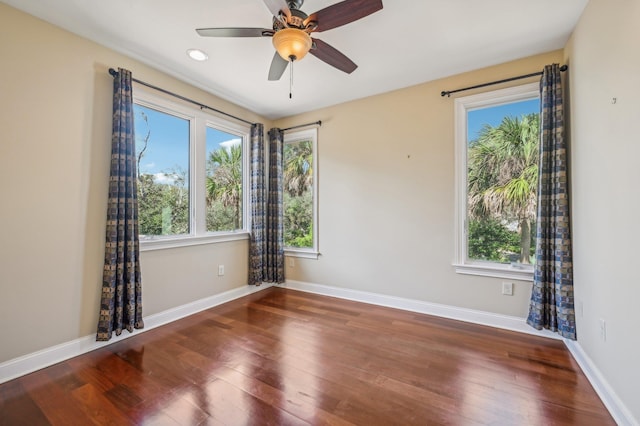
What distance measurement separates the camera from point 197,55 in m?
2.63

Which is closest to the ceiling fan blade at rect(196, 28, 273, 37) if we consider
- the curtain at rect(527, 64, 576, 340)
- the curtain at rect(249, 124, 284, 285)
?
the curtain at rect(249, 124, 284, 285)

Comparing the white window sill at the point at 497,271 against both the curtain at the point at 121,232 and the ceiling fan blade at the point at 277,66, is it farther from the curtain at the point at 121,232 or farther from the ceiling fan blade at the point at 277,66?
the curtain at the point at 121,232

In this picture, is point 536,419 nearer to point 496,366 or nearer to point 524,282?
point 496,366

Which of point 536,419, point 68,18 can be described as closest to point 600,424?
point 536,419

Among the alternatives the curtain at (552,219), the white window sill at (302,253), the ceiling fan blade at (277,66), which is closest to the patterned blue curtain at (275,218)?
the white window sill at (302,253)

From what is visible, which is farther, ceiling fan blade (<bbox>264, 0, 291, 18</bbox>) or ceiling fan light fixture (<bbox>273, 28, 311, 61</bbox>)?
ceiling fan light fixture (<bbox>273, 28, 311, 61</bbox>)

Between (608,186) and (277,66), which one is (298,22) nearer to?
(277,66)

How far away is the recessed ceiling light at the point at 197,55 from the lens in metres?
2.56

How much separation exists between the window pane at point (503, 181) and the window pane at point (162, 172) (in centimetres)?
329

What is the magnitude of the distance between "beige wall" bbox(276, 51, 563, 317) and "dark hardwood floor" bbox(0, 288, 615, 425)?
0.46m

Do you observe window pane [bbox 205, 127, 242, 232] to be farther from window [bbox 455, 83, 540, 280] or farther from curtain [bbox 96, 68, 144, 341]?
window [bbox 455, 83, 540, 280]

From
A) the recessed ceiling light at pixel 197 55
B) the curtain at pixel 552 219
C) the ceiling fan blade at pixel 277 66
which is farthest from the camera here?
the recessed ceiling light at pixel 197 55

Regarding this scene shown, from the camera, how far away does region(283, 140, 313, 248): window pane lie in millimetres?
4145

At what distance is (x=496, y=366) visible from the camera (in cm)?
209
